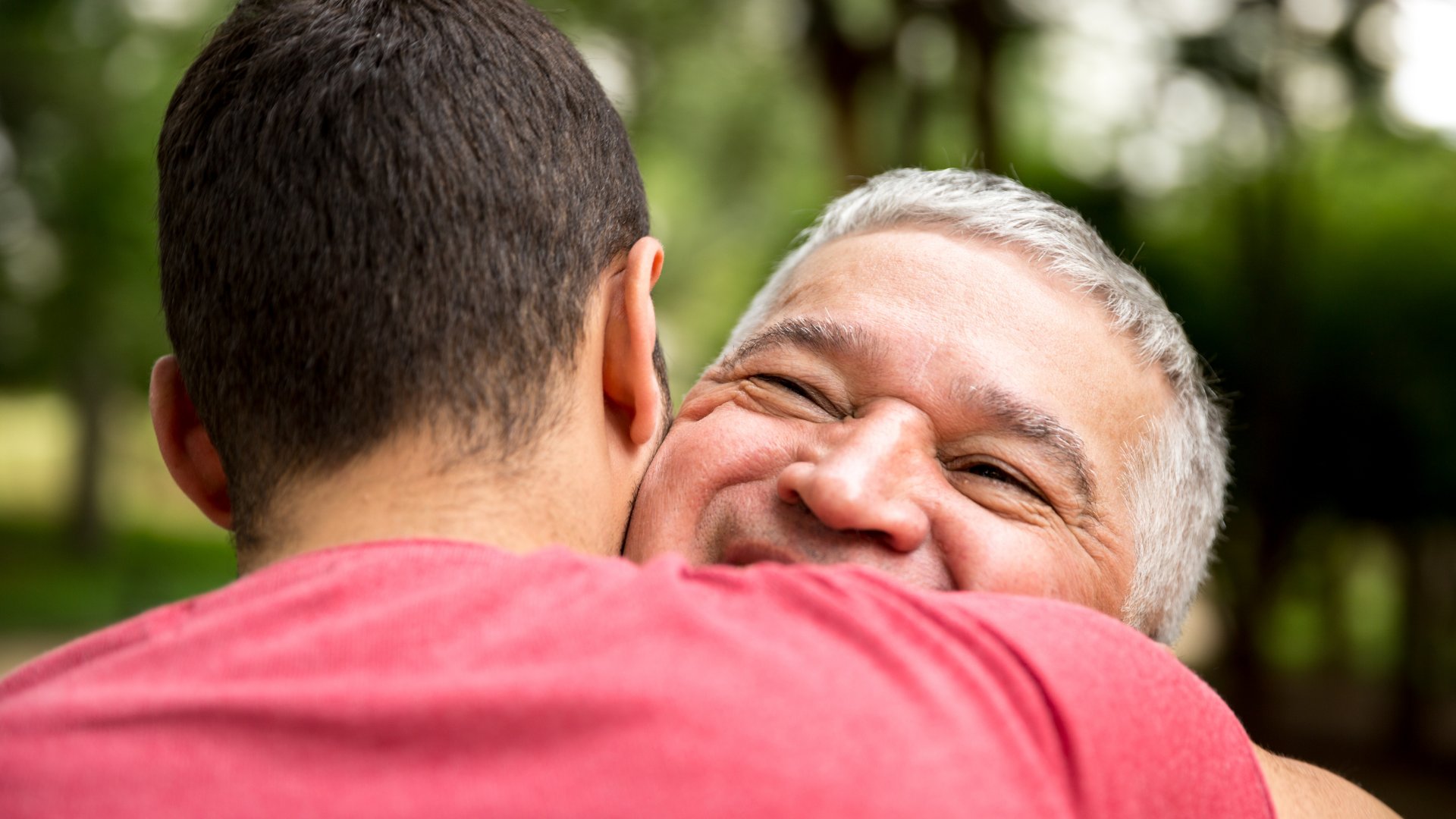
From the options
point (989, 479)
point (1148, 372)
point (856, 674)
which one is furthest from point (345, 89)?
point (1148, 372)

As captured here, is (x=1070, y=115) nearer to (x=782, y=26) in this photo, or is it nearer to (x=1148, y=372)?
(x=782, y=26)

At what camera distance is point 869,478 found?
209cm

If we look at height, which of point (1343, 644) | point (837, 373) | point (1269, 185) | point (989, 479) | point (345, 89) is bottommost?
point (1343, 644)

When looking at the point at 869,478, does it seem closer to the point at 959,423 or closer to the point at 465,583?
the point at 959,423

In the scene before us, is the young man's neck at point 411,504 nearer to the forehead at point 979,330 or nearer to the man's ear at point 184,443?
the man's ear at point 184,443

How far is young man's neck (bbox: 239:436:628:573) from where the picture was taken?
154 cm

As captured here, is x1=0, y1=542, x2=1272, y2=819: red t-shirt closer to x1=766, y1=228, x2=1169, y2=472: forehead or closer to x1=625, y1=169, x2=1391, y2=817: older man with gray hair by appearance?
x1=625, y1=169, x2=1391, y2=817: older man with gray hair

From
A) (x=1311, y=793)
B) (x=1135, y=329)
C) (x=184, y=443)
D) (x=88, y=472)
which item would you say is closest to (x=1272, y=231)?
(x=1135, y=329)

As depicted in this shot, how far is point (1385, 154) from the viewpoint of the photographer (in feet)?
28.8

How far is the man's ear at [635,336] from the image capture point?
6.00 feet

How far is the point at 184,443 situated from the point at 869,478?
1102mm

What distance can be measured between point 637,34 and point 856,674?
1198 centimetres

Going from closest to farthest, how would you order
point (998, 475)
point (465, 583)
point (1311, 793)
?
1. point (465, 583)
2. point (1311, 793)
3. point (998, 475)

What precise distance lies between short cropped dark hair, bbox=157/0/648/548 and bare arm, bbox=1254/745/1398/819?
1244 millimetres
